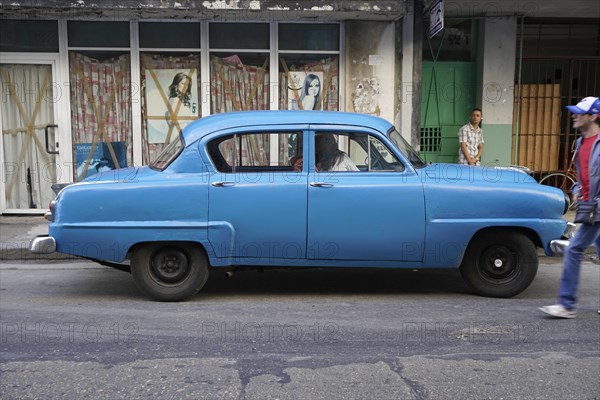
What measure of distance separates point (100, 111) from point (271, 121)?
5.24 m

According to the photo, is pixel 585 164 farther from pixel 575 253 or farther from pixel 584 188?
pixel 575 253

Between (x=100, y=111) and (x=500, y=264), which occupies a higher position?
(x=100, y=111)

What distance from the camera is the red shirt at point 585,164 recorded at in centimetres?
507

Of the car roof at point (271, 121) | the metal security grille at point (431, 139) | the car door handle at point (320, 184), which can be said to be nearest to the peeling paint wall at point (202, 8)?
the metal security grille at point (431, 139)

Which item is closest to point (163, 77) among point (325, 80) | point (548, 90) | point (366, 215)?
point (325, 80)

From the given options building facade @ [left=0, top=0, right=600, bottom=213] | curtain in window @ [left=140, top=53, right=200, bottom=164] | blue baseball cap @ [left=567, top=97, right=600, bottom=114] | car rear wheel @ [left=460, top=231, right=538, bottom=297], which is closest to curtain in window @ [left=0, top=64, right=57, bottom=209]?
building facade @ [left=0, top=0, right=600, bottom=213]

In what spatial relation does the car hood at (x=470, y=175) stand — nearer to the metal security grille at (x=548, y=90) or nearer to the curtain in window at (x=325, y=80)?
the curtain in window at (x=325, y=80)

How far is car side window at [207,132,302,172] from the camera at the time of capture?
226 inches

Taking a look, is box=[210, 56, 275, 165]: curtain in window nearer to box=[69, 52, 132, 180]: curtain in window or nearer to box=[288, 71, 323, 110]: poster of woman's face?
box=[288, 71, 323, 110]: poster of woman's face

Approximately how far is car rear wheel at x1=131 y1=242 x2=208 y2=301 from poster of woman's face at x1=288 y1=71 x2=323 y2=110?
497 cm

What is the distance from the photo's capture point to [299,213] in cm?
555

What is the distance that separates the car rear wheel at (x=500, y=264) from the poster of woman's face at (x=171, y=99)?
579 centimetres

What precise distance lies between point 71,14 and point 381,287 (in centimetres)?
657

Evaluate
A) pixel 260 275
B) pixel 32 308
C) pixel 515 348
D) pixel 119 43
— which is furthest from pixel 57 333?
pixel 119 43
